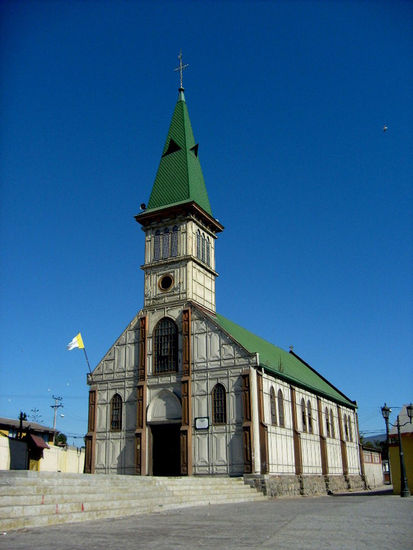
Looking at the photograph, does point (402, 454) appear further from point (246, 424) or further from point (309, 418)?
point (309, 418)

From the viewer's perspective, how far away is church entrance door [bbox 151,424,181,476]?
38406mm

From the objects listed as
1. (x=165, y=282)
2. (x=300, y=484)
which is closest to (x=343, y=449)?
(x=300, y=484)

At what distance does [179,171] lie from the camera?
4622 centimetres

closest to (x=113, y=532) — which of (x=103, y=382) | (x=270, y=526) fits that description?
(x=270, y=526)

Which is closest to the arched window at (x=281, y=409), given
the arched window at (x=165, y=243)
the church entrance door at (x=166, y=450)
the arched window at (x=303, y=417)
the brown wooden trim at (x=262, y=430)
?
the brown wooden trim at (x=262, y=430)

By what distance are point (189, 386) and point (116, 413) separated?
22.9 feet

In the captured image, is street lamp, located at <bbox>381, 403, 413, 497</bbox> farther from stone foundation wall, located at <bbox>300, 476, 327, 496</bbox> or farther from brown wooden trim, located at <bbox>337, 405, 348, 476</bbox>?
brown wooden trim, located at <bbox>337, 405, 348, 476</bbox>

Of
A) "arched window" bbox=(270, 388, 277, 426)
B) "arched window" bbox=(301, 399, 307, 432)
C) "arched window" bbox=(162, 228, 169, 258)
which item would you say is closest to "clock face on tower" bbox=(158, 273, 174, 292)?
"arched window" bbox=(162, 228, 169, 258)

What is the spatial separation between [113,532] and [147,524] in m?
2.27

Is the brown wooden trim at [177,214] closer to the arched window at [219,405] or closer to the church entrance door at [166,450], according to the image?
the arched window at [219,405]

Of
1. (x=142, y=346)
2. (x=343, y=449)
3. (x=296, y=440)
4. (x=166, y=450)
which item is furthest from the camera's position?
(x=343, y=449)

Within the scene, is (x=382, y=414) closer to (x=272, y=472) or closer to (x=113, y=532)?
(x=272, y=472)

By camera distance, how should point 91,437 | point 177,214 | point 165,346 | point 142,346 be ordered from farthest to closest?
1. point 177,214
2. point 142,346
3. point 91,437
4. point 165,346

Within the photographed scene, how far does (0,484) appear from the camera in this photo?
16.0m
